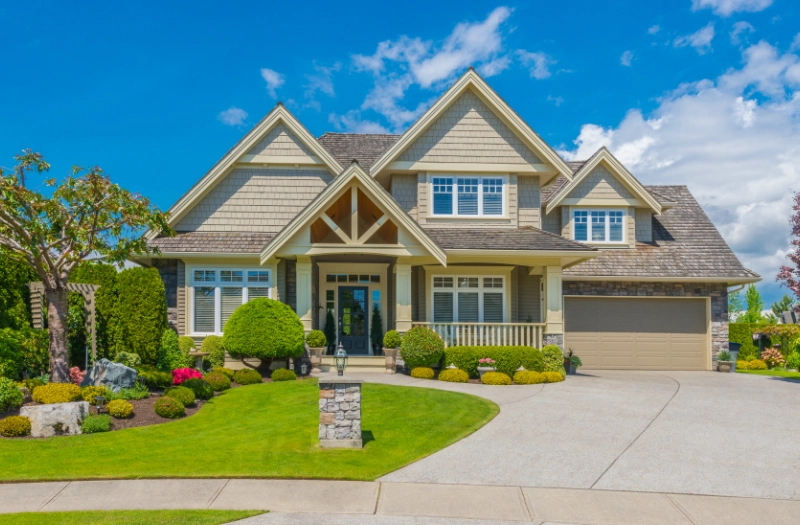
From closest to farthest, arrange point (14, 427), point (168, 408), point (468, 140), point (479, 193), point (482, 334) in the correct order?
1. point (14, 427)
2. point (168, 408)
3. point (482, 334)
4. point (468, 140)
5. point (479, 193)

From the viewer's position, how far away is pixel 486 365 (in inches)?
660

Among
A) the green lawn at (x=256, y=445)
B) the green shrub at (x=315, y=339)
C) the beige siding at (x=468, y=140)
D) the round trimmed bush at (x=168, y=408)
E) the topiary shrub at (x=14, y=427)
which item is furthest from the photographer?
the beige siding at (x=468, y=140)

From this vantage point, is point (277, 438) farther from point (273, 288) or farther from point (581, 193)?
point (581, 193)

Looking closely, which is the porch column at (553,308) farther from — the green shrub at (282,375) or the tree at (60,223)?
the tree at (60,223)

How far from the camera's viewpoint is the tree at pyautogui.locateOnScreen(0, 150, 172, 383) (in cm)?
1239

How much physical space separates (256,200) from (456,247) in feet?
21.7

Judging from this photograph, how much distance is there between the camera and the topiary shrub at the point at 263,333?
17.0 metres

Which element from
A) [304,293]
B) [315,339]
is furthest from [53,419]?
[304,293]

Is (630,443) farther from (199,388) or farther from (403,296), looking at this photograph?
(403,296)

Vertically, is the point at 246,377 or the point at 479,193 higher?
the point at 479,193

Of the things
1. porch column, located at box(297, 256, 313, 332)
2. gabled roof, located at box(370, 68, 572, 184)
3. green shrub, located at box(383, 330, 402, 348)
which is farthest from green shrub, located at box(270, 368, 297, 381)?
gabled roof, located at box(370, 68, 572, 184)

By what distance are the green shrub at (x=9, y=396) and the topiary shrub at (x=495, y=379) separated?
10185mm

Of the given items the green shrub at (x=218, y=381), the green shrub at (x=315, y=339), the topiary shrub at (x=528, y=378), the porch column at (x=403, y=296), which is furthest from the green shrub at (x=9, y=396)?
the topiary shrub at (x=528, y=378)

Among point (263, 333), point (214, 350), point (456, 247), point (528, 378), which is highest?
point (456, 247)
